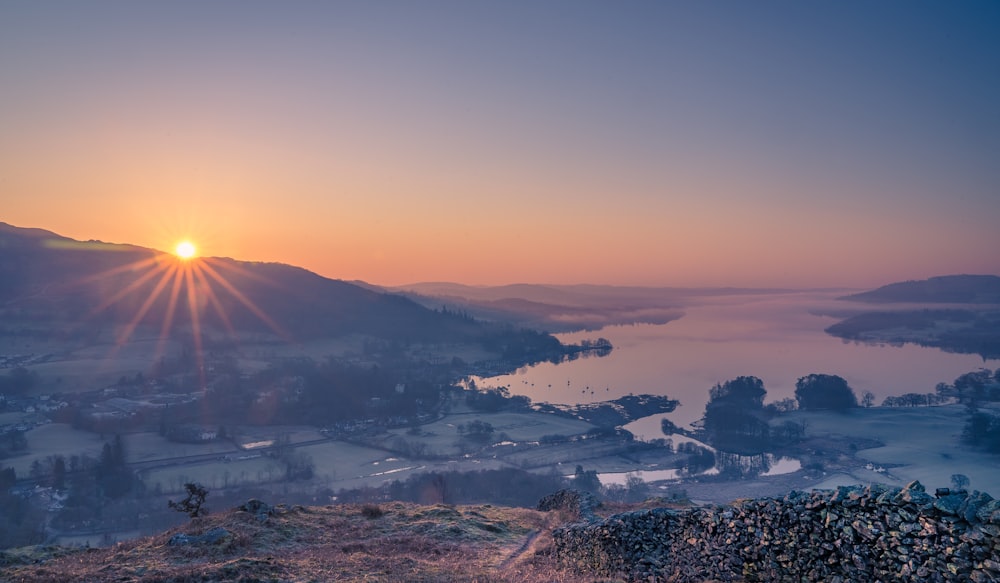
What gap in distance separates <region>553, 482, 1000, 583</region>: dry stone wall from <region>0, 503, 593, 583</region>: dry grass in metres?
1.99

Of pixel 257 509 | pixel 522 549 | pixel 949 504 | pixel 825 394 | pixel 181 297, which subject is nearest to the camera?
pixel 949 504

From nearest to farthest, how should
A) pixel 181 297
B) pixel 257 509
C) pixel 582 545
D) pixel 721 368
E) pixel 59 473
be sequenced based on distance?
1. pixel 582 545
2. pixel 257 509
3. pixel 59 473
4. pixel 721 368
5. pixel 181 297

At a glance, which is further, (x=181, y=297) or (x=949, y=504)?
(x=181, y=297)

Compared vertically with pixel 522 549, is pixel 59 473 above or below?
below

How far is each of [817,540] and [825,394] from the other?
76.0m

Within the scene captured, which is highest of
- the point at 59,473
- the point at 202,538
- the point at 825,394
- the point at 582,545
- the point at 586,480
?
the point at 582,545

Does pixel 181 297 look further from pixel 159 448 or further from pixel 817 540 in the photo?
pixel 817 540

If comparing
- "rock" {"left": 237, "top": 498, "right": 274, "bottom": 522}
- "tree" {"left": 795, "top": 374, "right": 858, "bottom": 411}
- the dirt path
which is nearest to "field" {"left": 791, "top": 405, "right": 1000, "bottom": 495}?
"tree" {"left": 795, "top": 374, "right": 858, "bottom": 411}

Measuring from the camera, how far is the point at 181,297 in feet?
504

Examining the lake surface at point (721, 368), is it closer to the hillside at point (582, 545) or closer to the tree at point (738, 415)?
the tree at point (738, 415)

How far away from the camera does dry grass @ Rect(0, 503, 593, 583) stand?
13.5m

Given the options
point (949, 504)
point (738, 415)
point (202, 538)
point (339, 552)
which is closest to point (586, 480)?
point (738, 415)

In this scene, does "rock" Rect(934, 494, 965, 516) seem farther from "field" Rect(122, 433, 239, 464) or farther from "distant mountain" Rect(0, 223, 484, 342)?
Answer: "distant mountain" Rect(0, 223, 484, 342)

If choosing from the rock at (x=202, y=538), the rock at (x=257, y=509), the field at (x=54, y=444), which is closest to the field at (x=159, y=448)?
the field at (x=54, y=444)
